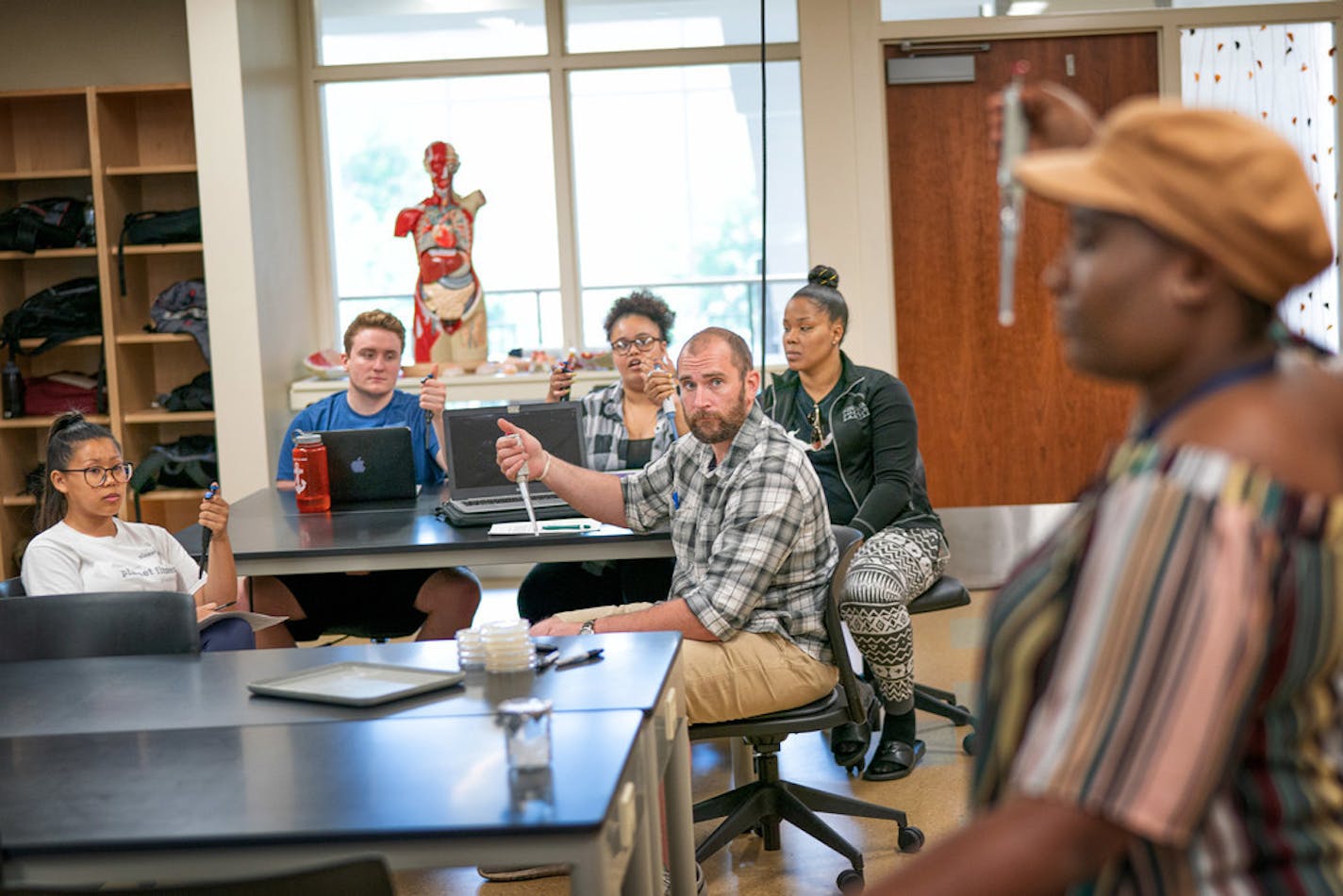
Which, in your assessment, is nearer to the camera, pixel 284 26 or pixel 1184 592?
pixel 1184 592

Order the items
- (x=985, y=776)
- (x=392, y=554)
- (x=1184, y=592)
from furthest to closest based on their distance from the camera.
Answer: (x=392, y=554), (x=985, y=776), (x=1184, y=592)

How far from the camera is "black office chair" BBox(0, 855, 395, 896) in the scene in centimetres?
137

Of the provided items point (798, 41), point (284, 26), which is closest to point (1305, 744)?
point (798, 41)

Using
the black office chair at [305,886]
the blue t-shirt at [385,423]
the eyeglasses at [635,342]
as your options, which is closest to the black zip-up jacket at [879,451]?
the eyeglasses at [635,342]

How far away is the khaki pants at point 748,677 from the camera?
2.63 metres

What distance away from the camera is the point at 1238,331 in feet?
2.90

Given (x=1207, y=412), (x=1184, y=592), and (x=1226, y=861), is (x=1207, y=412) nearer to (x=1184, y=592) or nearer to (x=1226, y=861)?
(x=1184, y=592)

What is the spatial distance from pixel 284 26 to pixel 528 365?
6.10ft

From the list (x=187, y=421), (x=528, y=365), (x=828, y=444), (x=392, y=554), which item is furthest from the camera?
(x=187, y=421)

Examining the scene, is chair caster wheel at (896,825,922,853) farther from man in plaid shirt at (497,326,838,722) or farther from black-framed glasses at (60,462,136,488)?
black-framed glasses at (60,462,136,488)

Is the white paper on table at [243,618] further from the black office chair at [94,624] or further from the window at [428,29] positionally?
the window at [428,29]

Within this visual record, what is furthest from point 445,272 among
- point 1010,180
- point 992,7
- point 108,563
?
point 1010,180

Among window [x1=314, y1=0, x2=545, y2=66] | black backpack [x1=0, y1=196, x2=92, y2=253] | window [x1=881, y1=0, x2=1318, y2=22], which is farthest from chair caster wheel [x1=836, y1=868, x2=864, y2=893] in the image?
black backpack [x1=0, y1=196, x2=92, y2=253]

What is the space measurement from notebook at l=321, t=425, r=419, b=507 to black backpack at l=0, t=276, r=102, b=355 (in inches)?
111
